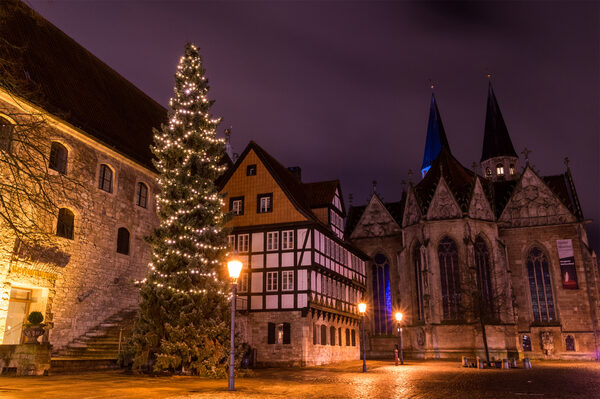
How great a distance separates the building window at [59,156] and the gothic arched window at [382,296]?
31804 mm

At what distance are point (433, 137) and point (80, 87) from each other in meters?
55.5

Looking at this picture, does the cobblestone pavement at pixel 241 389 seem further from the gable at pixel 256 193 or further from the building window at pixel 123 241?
the gable at pixel 256 193

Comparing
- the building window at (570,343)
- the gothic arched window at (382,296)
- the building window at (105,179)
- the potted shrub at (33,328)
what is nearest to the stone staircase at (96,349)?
the potted shrub at (33,328)

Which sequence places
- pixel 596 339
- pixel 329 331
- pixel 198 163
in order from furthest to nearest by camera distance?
pixel 596 339, pixel 329 331, pixel 198 163

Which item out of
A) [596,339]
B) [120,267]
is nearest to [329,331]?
[120,267]

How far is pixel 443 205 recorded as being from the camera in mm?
42469

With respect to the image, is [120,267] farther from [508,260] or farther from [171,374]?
[508,260]

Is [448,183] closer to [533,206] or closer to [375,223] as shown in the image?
[375,223]

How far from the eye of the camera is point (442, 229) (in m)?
41.9

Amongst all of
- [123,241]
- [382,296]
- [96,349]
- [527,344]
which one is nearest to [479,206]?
[382,296]

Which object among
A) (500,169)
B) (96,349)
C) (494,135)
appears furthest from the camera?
(494,135)

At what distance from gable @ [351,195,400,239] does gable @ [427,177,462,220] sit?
5.13m

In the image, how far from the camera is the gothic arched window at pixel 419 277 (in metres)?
41.7

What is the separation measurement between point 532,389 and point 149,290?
12.4m
